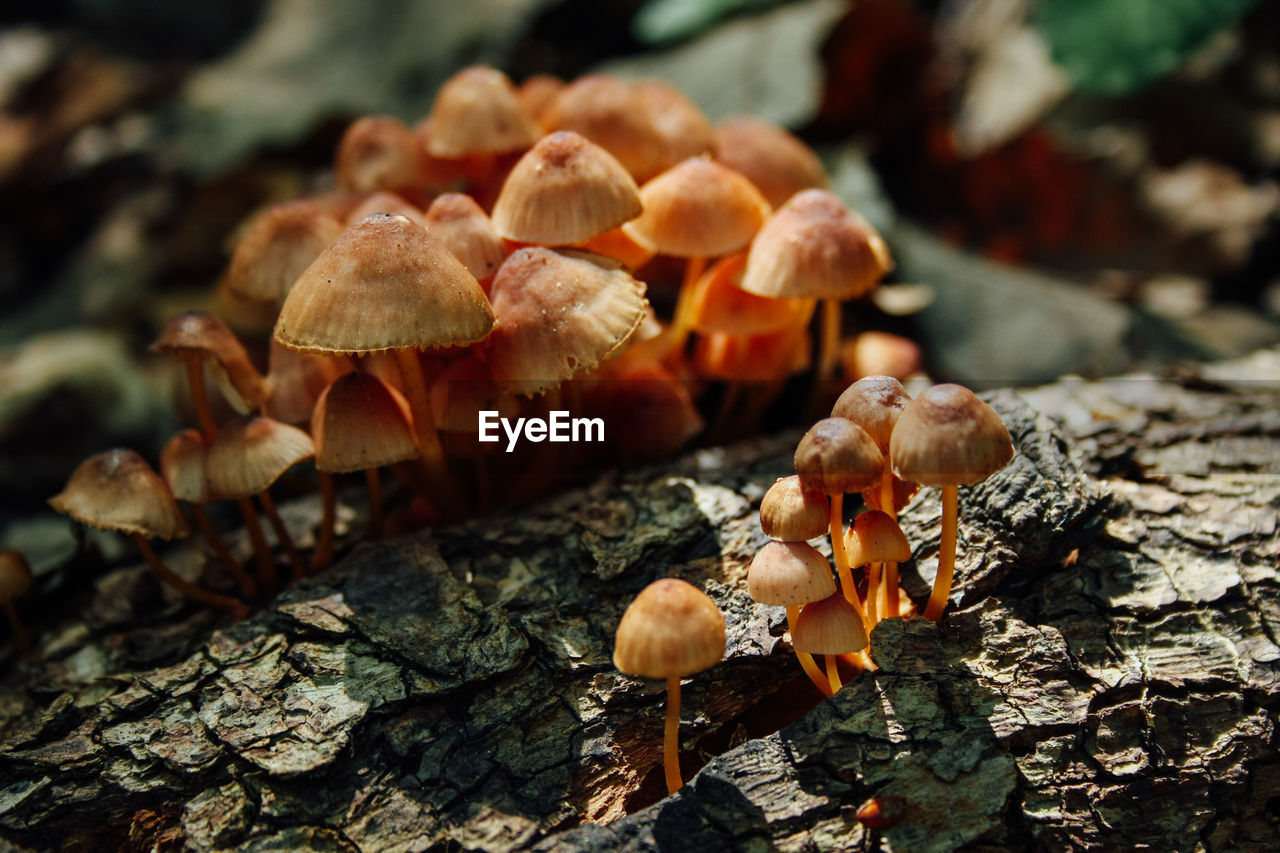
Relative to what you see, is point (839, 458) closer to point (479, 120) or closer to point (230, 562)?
point (479, 120)

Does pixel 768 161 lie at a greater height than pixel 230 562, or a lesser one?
greater

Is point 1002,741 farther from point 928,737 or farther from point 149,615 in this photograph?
point 149,615

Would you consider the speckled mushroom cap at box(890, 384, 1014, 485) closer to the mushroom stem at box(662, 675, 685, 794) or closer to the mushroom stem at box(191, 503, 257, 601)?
the mushroom stem at box(662, 675, 685, 794)

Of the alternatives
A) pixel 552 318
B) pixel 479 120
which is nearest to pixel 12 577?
pixel 552 318

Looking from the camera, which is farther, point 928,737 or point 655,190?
Answer: point 655,190

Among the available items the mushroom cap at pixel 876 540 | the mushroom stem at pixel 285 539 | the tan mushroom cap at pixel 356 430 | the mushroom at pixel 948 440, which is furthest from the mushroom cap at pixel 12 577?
the mushroom at pixel 948 440

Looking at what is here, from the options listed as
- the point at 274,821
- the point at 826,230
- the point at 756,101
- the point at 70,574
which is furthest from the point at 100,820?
the point at 756,101

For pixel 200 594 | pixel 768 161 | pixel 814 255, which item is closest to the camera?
pixel 814 255
